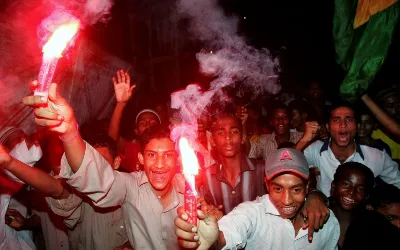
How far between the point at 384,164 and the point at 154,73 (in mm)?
8035

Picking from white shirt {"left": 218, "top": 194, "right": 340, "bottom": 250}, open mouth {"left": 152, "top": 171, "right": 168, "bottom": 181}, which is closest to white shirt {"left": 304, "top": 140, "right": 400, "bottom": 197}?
white shirt {"left": 218, "top": 194, "right": 340, "bottom": 250}

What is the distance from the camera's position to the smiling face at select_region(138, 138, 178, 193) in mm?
3279

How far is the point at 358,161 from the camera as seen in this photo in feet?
14.5

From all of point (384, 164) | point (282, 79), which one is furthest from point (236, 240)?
point (282, 79)

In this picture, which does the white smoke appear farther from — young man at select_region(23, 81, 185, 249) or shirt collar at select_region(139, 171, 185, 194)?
young man at select_region(23, 81, 185, 249)

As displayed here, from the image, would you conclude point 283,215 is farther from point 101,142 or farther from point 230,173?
point 101,142

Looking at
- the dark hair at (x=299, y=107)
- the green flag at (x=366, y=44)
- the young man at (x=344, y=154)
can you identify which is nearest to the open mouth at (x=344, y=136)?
the young man at (x=344, y=154)

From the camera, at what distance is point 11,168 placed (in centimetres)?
291

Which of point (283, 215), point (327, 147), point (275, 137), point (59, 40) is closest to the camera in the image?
point (59, 40)

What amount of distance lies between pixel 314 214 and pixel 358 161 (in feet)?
6.10

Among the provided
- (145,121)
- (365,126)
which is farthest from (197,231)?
(365,126)

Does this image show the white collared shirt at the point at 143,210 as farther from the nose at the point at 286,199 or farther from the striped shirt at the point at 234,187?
the nose at the point at 286,199

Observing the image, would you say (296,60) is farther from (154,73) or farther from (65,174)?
(65,174)

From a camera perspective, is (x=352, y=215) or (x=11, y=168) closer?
(x=11, y=168)
